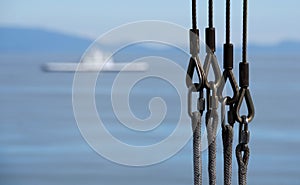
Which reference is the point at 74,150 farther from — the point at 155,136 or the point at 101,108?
the point at 101,108

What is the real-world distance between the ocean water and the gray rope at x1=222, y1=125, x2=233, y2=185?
115 inches

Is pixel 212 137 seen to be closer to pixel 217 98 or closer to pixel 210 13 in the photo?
pixel 217 98

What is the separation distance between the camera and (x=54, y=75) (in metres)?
18.7

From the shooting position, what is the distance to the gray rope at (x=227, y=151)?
4.72 ft

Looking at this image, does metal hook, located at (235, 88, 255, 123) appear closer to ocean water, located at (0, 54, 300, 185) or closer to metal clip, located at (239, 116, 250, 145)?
metal clip, located at (239, 116, 250, 145)

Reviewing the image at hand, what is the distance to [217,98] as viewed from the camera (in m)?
1.43

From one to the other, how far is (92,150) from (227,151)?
7390 millimetres

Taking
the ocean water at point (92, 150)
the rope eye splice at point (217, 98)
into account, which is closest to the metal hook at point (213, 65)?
the rope eye splice at point (217, 98)

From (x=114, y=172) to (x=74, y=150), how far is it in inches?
66.7

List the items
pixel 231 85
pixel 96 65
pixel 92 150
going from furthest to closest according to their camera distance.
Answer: pixel 96 65
pixel 92 150
pixel 231 85

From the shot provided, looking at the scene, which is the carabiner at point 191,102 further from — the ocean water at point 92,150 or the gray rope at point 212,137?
the ocean water at point 92,150

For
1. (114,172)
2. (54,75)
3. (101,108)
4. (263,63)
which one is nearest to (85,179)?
(114,172)

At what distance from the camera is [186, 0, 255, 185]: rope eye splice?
4.64 feet

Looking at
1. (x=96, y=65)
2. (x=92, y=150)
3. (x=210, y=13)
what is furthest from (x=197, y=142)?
(x=96, y=65)
